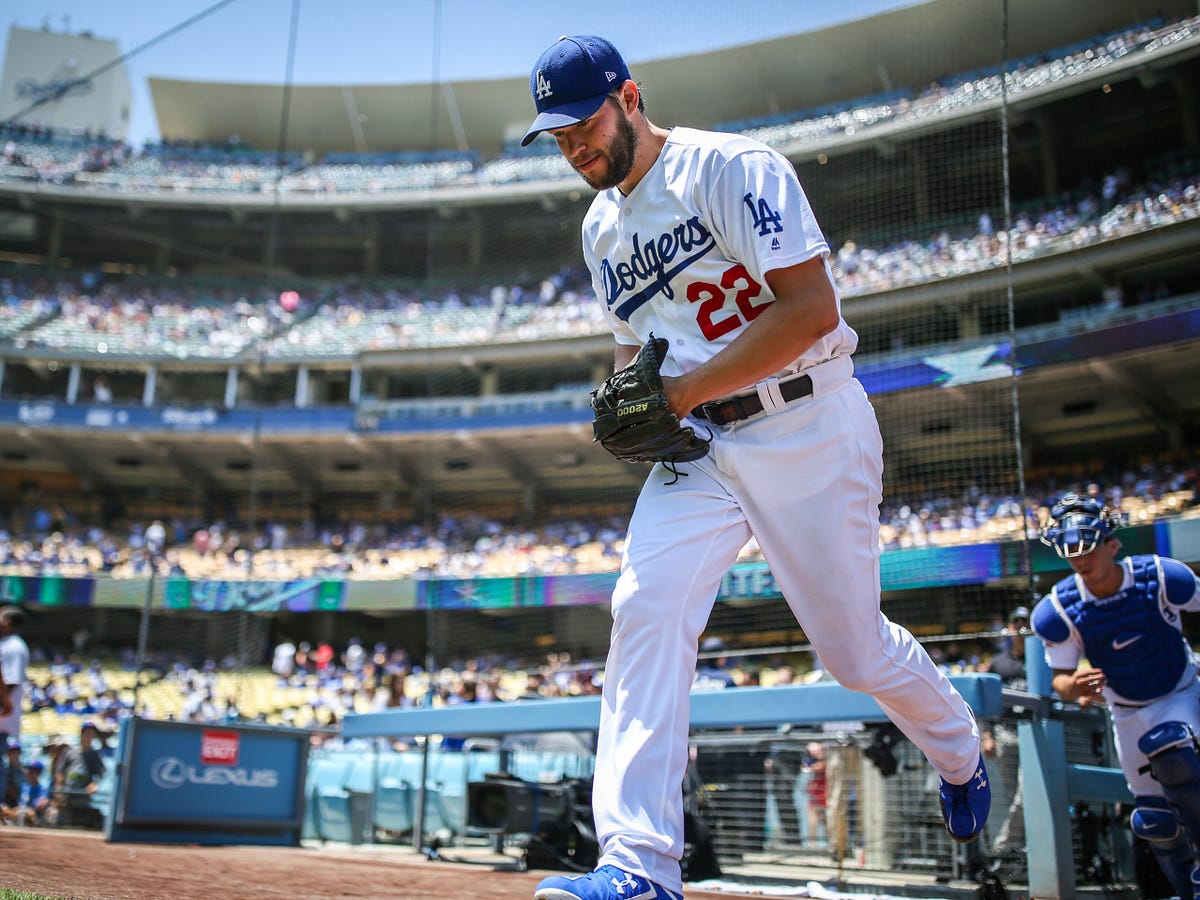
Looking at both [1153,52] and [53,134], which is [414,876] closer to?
[1153,52]

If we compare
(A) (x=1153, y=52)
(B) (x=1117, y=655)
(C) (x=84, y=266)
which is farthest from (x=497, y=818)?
(C) (x=84, y=266)

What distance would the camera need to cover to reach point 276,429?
24500mm

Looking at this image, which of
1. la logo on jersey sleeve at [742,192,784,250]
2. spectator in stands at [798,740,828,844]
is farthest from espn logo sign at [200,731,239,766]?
la logo on jersey sleeve at [742,192,784,250]

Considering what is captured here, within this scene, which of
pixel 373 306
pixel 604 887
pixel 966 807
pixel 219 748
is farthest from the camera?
pixel 373 306

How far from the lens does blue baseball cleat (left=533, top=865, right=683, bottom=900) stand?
1.88 metres

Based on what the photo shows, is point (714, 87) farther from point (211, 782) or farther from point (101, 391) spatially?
point (211, 782)

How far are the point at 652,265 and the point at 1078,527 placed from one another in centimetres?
215

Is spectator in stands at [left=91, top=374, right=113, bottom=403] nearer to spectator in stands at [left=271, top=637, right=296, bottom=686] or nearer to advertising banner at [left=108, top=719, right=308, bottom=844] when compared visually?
spectator in stands at [left=271, top=637, right=296, bottom=686]

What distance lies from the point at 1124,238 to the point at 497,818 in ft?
50.7

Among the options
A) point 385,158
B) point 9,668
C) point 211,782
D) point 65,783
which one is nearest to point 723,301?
point 9,668

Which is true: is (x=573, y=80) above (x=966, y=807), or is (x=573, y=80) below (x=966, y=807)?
above

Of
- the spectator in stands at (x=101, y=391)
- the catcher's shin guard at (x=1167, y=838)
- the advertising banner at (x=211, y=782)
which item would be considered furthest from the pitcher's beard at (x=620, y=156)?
the spectator in stands at (x=101, y=391)

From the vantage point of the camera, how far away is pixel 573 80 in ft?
7.62

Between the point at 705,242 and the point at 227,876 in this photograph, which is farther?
the point at 227,876
